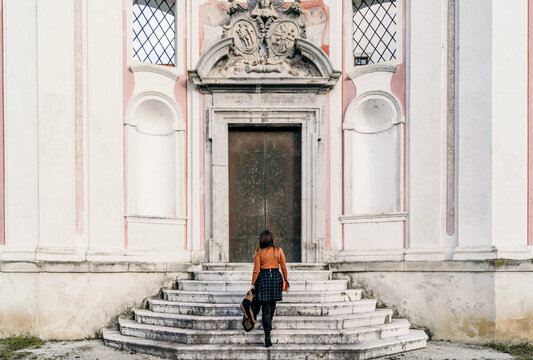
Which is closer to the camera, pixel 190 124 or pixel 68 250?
pixel 68 250

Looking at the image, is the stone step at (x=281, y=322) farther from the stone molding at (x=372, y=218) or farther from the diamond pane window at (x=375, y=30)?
the diamond pane window at (x=375, y=30)

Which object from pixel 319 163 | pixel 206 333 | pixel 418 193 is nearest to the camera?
pixel 206 333

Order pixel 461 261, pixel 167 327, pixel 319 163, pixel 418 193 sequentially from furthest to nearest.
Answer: pixel 319 163, pixel 418 193, pixel 461 261, pixel 167 327

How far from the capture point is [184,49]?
1086cm

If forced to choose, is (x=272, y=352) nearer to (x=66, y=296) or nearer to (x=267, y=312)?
(x=267, y=312)

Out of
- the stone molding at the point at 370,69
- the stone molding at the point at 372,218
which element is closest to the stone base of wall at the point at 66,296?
the stone molding at the point at 372,218

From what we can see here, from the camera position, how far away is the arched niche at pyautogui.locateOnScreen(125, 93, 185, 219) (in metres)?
10.7

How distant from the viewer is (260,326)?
842 cm

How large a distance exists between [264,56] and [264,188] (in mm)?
2424

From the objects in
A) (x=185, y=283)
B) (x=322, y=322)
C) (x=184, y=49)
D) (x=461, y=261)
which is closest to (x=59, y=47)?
(x=184, y=49)

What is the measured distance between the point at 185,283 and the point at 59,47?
436 cm

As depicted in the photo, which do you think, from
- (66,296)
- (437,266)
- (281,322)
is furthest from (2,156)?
→ (437,266)

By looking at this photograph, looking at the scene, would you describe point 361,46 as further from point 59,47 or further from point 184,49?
point 59,47

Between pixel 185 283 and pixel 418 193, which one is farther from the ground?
pixel 418 193
